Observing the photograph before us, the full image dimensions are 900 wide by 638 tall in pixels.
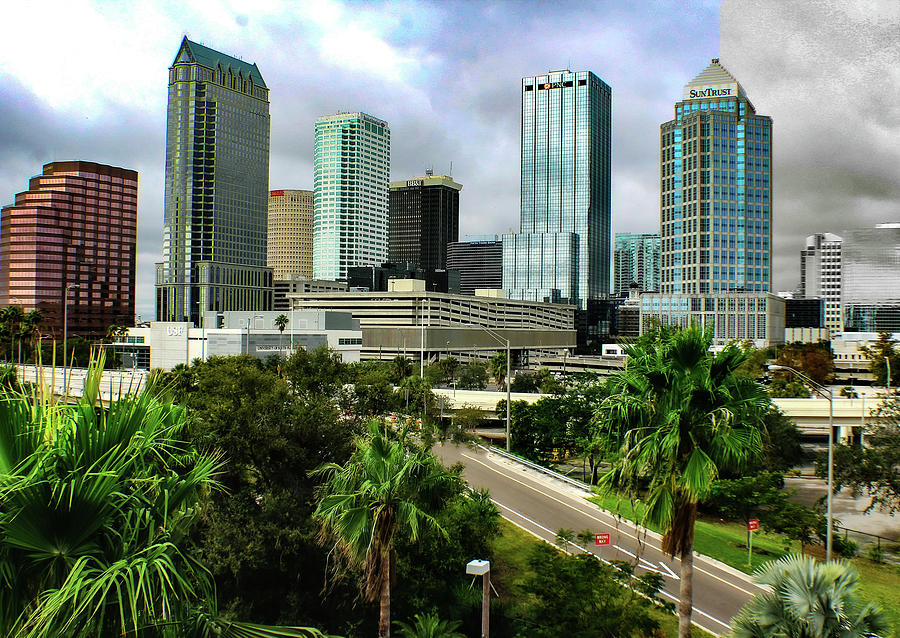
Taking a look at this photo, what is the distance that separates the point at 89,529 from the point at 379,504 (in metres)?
6.98

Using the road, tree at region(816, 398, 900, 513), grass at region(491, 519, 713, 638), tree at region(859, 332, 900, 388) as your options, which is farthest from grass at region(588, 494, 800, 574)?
tree at region(859, 332, 900, 388)

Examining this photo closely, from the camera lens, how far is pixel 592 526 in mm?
28344

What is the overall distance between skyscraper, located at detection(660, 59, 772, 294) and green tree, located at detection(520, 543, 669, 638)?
158899 millimetres

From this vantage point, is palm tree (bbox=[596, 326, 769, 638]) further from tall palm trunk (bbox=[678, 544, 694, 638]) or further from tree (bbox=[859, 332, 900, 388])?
tree (bbox=[859, 332, 900, 388])

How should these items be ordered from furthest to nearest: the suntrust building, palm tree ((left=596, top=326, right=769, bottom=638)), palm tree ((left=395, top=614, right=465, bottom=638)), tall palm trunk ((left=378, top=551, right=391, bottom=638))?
the suntrust building, palm tree ((left=395, top=614, right=465, bottom=638)), tall palm trunk ((left=378, top=551, right=391, bottom=638)), palm tree ((left=596, top=326, right=769, bottom=638))

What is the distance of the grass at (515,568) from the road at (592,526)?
686 millimetres

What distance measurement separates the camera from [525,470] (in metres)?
39.8

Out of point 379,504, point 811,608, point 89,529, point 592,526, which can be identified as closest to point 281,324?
point 592,526

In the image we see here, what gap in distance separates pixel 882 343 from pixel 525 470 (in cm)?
9538

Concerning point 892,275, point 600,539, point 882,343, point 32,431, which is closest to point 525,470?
point 600,539

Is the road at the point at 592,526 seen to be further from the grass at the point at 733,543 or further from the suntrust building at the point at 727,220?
the suntrust building at the point at 727,220

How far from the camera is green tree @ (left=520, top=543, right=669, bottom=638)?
53.1 ft

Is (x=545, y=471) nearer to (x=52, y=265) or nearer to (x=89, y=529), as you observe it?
(x=89, y=529)

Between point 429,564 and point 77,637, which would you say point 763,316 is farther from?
point 77,637
